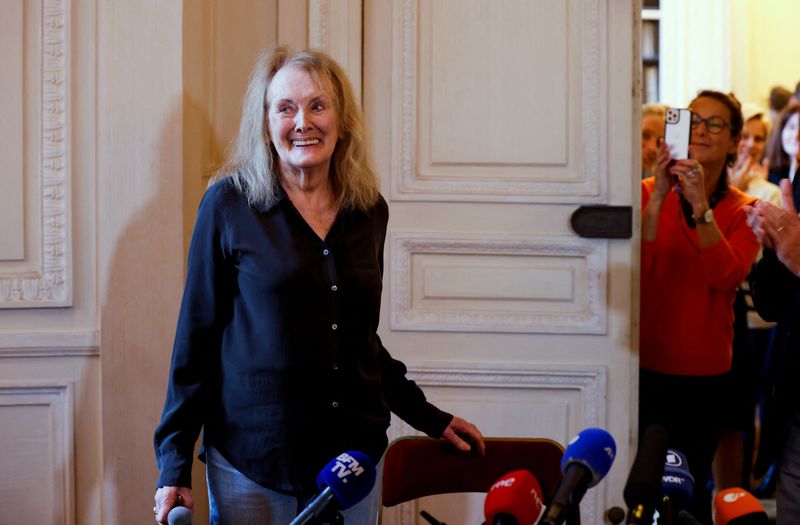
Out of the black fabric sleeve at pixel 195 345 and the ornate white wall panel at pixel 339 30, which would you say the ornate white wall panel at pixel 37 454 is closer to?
the black fabric sleeve at pixel 195 345

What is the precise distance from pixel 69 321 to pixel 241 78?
877 millimetres

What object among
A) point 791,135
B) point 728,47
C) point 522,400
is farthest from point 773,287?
point 728,47

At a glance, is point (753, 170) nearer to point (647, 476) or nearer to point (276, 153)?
point (276, 153)

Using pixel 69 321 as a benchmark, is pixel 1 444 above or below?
below

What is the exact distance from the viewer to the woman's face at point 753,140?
15.7ft

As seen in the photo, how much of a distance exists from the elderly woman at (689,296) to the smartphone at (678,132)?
0.02 meters

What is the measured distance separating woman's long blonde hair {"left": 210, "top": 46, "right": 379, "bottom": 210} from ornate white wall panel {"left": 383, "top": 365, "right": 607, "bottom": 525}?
3.49 feet

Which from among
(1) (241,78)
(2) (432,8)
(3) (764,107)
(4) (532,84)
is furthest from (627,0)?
(3) (764,107)

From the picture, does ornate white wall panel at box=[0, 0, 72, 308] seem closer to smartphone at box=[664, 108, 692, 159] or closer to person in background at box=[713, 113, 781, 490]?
smartphone at box=[664, 108, 692, 159]

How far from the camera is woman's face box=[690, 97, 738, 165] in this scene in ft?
10.2

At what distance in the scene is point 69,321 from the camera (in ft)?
8.95

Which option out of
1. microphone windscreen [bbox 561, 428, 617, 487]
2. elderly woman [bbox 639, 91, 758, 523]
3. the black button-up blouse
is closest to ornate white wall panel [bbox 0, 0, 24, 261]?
the black button-up blouse

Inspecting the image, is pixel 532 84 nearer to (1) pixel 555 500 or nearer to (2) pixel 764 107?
(1) pixel 555 500

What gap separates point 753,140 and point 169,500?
3957mm
